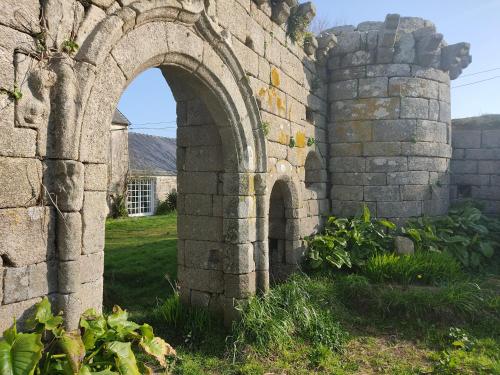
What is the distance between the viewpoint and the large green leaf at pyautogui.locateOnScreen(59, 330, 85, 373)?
7.73ft

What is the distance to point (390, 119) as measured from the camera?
753 cm

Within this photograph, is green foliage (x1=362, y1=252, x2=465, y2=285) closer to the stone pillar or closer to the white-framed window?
the stone pillar

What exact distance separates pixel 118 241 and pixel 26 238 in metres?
8.43

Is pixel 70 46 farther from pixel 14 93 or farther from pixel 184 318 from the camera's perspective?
pixel 184 318

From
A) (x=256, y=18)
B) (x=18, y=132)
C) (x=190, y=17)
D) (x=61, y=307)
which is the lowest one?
(x=61, y=307)

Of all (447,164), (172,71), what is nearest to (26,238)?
(172,71)

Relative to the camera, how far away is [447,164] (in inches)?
321

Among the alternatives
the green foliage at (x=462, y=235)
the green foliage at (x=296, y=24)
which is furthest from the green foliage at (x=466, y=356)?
the green foliage at (x=296, y=24)

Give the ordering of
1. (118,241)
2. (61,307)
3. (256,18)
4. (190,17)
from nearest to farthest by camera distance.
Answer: (61,307) → (190,17) → (256,18) → (118,241)

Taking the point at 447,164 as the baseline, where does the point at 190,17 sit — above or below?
above

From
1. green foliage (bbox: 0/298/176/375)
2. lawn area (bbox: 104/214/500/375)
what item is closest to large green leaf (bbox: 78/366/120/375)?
green foliage (bbox: 0/298/176/375)

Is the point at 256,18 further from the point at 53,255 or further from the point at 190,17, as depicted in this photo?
the point at 53,255

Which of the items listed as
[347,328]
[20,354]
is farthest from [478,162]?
[20,354]

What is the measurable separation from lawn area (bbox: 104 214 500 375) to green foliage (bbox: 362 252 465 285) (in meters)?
0.02
